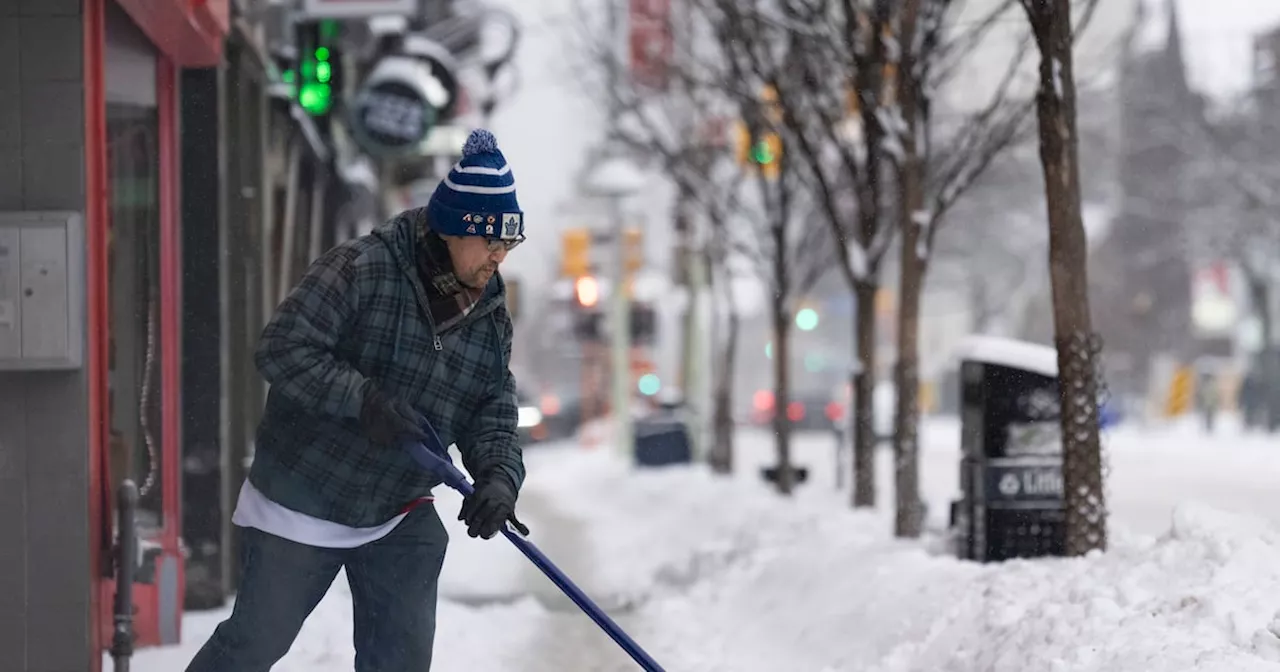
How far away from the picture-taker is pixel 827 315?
248ft

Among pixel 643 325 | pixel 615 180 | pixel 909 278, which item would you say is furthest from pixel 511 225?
pixel 615 180

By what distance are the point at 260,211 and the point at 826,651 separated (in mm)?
5272

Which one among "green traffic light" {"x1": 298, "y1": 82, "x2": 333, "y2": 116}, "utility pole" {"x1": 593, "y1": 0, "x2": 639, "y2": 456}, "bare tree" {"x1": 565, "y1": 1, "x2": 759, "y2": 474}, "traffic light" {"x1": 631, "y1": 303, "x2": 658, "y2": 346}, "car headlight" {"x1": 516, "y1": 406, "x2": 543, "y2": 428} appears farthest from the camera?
"car headlight" {"x1": 516, "y1": 406, "x2": 543, "y2": 428}

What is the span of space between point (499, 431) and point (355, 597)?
58cm

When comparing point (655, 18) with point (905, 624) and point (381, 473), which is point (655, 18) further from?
point (381, 473)

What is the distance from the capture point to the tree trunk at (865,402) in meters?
14.2

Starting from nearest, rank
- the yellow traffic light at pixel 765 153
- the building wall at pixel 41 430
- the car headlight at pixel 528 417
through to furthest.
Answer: the building wall at pixel 41 430
the yellow traffic light at pixel 765 153
the car headlight at pixel 528 417

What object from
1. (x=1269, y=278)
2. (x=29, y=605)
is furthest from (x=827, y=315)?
(x=29, y=605)

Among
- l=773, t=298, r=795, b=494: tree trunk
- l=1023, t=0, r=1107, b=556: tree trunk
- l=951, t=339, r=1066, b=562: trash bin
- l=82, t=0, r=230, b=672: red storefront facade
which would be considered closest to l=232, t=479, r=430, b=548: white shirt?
l=82, t=0, r=230, b=672: red storefront facade

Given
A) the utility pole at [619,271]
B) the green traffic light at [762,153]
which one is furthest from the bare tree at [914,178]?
the utility pole at [619,271]

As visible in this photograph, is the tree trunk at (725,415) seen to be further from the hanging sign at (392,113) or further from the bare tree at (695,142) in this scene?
the hanging sign at (392,113)

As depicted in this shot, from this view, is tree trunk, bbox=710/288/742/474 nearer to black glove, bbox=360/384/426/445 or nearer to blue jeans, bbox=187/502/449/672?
blue jeans, bbox=187/502/449/672

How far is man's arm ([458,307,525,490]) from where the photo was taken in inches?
185

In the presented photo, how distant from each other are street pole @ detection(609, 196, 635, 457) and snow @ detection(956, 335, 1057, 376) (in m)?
18.2
